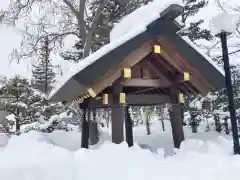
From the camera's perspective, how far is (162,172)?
3965 millimetres

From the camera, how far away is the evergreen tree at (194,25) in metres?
15.4

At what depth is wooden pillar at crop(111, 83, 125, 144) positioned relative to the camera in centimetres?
557

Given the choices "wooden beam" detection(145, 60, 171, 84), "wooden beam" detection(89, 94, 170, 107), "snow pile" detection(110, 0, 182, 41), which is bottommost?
"wooden beam" detection(89, 94, 170, 107)

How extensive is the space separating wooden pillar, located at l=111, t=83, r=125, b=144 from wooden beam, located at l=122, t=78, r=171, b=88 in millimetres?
228

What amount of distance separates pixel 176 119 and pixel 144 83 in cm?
107

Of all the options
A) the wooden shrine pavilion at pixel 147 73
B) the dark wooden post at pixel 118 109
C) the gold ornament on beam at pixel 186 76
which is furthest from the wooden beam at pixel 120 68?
the gold ornament on beam at pixel 186 76

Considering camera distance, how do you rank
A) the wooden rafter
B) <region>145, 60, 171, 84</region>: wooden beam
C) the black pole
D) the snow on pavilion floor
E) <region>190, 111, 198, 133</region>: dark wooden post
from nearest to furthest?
1. the snow on pavilion floor
2. the black pole
3. the wooden rafter
4. <region>145, 60, 171, 84</region>: wooden beam
5. <region>190, 111, 198, 133</region>: dark wooden post

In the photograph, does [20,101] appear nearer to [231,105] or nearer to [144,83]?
[144,83]

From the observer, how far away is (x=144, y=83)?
6250 millimetres

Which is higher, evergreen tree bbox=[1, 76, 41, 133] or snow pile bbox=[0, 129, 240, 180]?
evergreen tree bbox=[1, 76, 41, 133]

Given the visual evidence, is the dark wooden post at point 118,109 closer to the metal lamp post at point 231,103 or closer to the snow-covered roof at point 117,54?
the snow-covered roof at point 117,54

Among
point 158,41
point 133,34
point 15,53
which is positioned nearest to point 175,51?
point 158,41

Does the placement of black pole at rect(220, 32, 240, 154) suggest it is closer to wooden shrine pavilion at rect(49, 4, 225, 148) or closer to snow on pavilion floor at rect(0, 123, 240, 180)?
snow on pavilion floor at rect(0, 123, 240, 180)

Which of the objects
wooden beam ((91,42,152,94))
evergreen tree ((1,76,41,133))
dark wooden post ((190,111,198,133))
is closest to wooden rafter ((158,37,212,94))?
wooden beam ((91,42,152,94))
